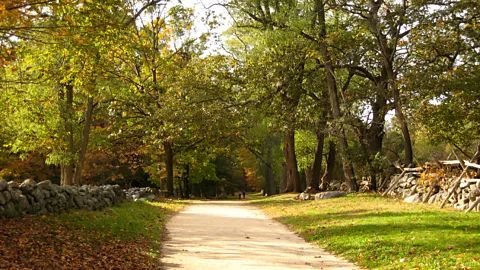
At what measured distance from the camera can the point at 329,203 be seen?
20500 millimetres

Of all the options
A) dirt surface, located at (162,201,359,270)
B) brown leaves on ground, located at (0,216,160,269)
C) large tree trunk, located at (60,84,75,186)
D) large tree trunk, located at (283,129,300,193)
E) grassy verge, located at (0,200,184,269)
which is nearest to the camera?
brown leaves on ground, located at (0,216,160,269)

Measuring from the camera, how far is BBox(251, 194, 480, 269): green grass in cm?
815

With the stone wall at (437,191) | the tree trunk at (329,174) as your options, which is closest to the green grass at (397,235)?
the stone wall at (437,191)

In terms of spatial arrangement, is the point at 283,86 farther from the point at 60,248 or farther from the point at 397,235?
the point at 60,248

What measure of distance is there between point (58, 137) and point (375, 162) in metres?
15.5

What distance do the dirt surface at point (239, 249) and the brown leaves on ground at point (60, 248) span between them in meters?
0.66

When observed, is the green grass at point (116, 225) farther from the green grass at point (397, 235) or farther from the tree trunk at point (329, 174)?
the tree trunk at point (329, 174)

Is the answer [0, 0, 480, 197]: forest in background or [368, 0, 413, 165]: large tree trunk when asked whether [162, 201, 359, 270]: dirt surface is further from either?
[368, 0, 413, 165]: large tree trunk

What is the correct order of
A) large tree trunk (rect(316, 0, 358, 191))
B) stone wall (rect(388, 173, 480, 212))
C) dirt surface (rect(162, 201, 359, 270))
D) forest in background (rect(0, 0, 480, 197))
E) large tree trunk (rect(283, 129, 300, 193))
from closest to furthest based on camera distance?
dirt surface (rect(162, 201, 359, 270)), stone wall (rect(388, 173, 480, 212)), forest in background (rect(0, 0, 480, 197)), large tree trunk (rect(316, 0, 358, 191)), large tree trunk (rect(283, 129, 300, 193))

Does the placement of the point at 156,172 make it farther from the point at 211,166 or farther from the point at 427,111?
the point at 427,111

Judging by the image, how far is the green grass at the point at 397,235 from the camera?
8155mm

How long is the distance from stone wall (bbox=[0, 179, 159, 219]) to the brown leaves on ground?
13.8 inches

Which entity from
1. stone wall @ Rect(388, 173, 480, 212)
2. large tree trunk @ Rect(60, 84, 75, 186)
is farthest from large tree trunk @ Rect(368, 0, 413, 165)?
large tree trunk @ Rect(60, 84, 75, 186)

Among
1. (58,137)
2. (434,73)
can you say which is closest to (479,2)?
(434,73)
